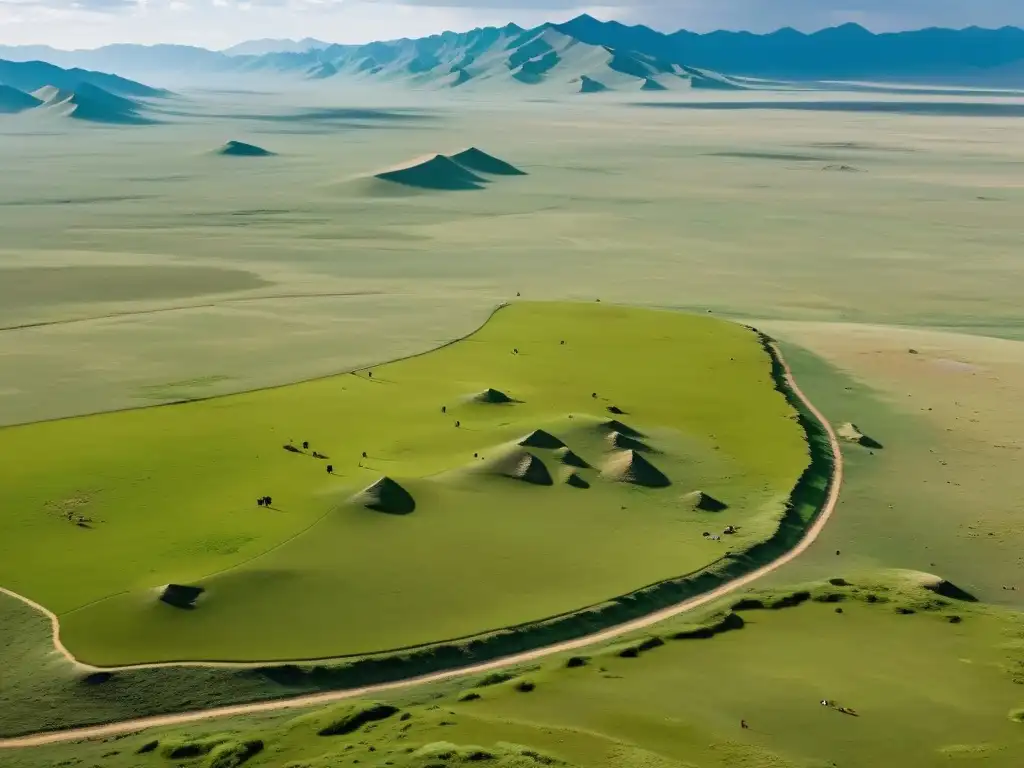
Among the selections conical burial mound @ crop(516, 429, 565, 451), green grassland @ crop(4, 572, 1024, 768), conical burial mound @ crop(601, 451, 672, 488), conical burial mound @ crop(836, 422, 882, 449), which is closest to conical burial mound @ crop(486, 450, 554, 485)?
conical burial mound @ crop(516, 429, 565, 451)

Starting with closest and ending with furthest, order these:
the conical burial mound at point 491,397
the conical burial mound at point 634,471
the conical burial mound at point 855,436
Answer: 1. the conical burial mound at point 634,471
2. the conical burial mound at point 855,436
3. the conical burial mound at point 491,397

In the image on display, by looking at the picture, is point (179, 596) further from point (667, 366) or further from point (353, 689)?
point (667, 366)

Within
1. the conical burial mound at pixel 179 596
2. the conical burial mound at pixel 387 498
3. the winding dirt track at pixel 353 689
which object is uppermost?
the conical burial mound at pixel 387 498

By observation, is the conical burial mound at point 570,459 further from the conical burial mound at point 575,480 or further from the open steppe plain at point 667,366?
the open steppe plain at point 667,366

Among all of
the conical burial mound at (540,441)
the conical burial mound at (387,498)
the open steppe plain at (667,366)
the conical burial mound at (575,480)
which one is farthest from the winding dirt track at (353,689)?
the conical burial mound at (540,441)

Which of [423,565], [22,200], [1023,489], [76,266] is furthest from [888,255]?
[22,200]

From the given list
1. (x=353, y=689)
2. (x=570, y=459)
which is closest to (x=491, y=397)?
(x=570, y=459)

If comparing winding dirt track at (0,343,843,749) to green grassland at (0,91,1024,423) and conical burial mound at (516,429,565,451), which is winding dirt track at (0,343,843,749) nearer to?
conical burial mound at (516,429,565,451)
